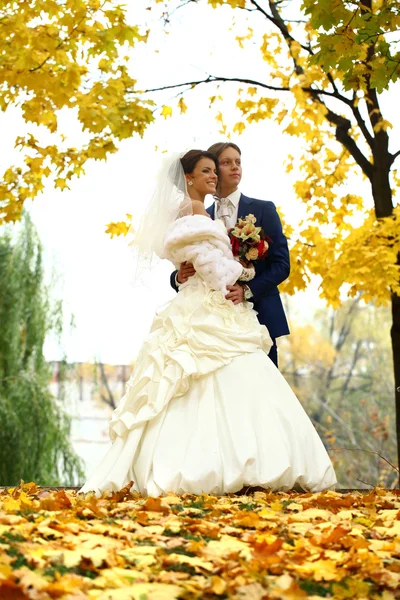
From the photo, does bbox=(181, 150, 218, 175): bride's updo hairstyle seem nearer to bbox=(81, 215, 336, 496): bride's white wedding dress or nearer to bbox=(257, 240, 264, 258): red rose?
bbox=(81, 215, 336, 496): bride's white wedding dress

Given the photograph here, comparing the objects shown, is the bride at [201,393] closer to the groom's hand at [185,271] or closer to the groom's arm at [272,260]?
the groom's hand at [185,271]

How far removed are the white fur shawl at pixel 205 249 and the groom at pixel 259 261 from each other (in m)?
0.10

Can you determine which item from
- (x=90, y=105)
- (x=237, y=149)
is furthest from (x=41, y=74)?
(x=237, y=149)

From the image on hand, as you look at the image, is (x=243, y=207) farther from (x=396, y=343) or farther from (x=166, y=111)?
(x=166, y=111)

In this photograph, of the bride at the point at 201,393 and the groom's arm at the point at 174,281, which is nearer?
the bride at the point at 201,393

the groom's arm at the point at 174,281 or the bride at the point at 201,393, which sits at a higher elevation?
the groom's arm at the point at 174,281

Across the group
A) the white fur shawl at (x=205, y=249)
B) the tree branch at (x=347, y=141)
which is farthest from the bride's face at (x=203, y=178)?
the tree branch at (x=347, y=141)

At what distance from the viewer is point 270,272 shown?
5121 mm

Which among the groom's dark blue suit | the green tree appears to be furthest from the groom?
the green tree

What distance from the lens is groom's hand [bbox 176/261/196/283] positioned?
5020mm

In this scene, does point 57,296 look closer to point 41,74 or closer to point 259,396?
point 41,74

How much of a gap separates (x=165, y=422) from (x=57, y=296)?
221 inches

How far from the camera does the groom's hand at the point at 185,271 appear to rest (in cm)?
502

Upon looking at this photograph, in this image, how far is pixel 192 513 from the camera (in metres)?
3.48
